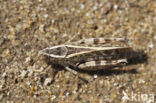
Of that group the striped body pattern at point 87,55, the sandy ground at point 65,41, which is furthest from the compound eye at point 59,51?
the sandy ground at point 65,41

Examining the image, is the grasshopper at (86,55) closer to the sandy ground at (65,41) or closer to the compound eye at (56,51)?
the compound eye at (56,51)

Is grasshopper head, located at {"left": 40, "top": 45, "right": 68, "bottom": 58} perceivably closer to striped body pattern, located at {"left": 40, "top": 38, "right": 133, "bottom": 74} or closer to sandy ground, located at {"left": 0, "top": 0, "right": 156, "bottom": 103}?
striped body pattern, located at {"left": 40, "top": 38, "right": 133, "bottom": 74}

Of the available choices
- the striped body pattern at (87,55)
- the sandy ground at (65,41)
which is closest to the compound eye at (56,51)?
the striped body pattern at (87,55)

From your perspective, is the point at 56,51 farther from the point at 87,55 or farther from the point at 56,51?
the point at 87,55

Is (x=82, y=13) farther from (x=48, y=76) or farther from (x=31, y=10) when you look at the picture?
(x=48, y=76)

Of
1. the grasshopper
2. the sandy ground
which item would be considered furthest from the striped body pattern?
the sandy ground

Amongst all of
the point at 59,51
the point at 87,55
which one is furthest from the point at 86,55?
the point at 59,51
